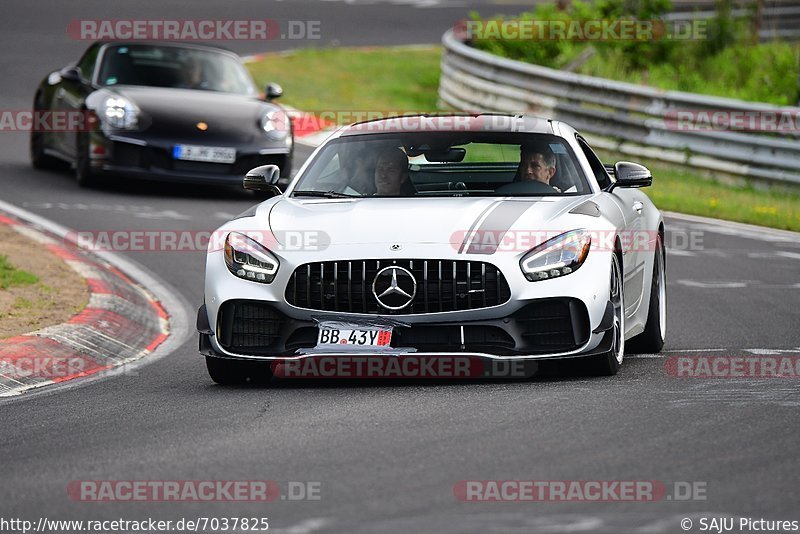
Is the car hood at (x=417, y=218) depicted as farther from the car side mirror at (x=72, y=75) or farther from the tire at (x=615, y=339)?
the car side mirror at (x=72, y=75)

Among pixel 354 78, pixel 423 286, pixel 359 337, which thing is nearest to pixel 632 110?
pixel 354 78

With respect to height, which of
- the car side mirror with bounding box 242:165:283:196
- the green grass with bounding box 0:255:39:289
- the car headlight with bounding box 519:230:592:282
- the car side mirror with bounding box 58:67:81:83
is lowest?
the green grass with bounding box 0:255:39:289

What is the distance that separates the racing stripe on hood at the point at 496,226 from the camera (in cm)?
743

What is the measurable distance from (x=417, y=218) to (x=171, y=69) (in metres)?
9.98

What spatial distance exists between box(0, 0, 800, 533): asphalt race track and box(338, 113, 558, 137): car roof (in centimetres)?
147

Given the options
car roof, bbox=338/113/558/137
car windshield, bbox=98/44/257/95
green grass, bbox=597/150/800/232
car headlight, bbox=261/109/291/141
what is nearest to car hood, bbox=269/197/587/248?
car roof, bbox=338/113/558/137

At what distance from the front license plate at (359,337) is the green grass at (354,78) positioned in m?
16.5

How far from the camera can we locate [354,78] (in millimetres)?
28500

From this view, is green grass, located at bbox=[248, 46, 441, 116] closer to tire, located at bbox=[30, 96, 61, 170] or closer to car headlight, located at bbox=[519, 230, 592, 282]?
tire, located at bbox=[30, 96, 61, 170]

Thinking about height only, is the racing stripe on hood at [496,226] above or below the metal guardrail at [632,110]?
above

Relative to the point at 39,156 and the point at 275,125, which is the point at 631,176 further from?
the point at 39,156

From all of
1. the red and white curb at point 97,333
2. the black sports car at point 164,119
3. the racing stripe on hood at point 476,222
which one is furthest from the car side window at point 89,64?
the racing stripe on hood at point 476,222

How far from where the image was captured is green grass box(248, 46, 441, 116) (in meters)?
26.2

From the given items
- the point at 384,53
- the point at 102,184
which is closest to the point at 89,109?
the point at 102,184
